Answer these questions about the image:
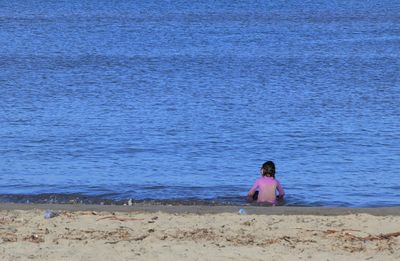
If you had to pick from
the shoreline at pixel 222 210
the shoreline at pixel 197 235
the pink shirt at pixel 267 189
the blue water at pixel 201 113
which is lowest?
the shoreline at pixel 197 235

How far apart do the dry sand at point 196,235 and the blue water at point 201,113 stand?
4.32 metres

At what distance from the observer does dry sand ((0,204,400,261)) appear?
1143 centimetres

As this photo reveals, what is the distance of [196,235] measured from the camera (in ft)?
40.2

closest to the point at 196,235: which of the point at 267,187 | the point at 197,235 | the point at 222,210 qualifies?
the point at 197,235

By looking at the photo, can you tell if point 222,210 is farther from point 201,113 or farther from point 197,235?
point 201,113

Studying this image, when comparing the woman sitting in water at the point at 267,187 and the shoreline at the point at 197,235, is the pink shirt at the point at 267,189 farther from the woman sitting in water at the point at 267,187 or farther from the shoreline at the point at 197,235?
the shoreline at the point at 197,235

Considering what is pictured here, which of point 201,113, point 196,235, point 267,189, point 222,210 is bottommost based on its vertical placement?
point 196,235

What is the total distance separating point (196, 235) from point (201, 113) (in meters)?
16.2

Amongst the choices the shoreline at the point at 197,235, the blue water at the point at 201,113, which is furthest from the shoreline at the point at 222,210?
the blue water at the point at 201,113

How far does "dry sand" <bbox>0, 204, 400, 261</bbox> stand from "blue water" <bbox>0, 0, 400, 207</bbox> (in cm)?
432

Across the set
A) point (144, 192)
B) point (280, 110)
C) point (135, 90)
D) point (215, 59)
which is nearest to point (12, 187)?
point (144, 192)

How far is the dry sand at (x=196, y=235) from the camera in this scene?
1143cm

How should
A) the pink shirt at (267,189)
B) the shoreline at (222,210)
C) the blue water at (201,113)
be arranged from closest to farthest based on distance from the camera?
the shoreline at (222,210) < the pink shirt at (267,189) < the blue water at (201,113)

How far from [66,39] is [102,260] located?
1746 inches
